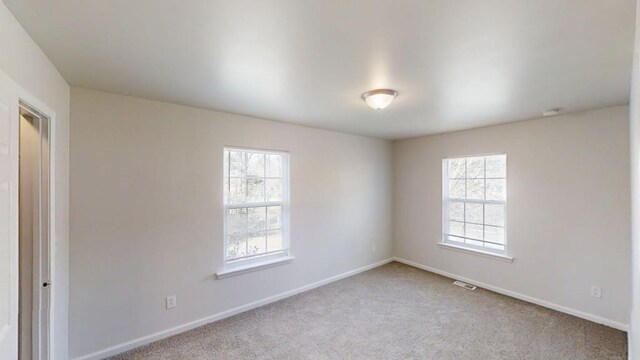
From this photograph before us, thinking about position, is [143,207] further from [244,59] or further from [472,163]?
[472,163]

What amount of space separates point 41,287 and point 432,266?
4570mm

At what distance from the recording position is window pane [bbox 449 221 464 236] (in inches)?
167

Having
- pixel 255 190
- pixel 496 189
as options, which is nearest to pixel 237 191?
pixel 255 190

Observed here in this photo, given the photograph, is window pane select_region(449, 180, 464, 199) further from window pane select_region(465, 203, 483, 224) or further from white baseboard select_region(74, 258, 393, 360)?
white baseboard select_region(74, 258, 393, 360)

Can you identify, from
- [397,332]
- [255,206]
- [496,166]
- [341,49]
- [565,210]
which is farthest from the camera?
[496,166]

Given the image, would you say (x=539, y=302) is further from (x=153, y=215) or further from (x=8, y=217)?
(x=8, y=217)

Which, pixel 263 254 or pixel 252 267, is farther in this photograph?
pixel 263 254

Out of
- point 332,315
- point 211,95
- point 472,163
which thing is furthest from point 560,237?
point 211,95

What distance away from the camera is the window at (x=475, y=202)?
12.5ft

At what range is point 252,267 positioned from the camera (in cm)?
326

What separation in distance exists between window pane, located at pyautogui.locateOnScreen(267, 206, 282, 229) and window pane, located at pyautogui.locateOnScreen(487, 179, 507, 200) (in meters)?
2.93

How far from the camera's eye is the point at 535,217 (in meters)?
3.39

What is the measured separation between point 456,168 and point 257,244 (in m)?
3.17

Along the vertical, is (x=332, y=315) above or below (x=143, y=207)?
below
